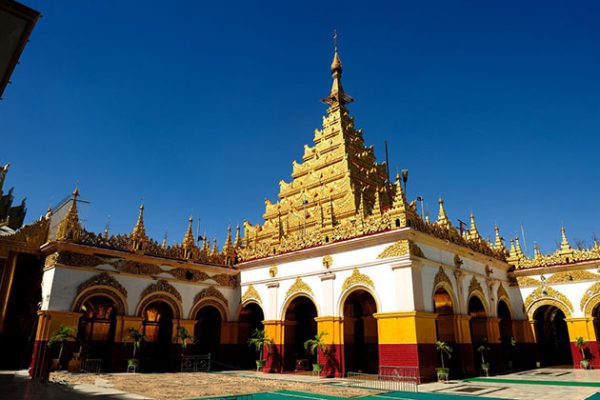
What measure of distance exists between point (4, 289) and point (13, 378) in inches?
254

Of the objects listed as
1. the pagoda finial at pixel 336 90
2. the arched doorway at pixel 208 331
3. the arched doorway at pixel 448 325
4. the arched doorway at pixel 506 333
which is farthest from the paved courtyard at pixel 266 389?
the pagoda finial at pixel 336 90

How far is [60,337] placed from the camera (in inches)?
639

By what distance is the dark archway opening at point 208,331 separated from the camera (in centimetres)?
2250

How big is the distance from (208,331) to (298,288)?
6.88 metres

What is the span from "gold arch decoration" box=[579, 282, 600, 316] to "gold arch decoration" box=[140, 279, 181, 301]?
2032cm

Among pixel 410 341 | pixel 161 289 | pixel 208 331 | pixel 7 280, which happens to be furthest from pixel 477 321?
pixel 7 280

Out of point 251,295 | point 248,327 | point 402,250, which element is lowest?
point 248,327

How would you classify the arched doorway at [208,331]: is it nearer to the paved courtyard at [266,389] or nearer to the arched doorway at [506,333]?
the paved courtyard at [266,389]

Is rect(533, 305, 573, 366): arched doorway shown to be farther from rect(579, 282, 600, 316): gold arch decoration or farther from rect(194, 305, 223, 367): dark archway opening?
rect(194, 305, 223, 367): dark archway opening

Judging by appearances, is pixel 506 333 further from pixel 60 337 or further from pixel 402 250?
pixel 60 337

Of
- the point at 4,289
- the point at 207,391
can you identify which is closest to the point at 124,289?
the point at 4,289

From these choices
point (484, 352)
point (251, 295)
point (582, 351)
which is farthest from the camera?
point (251, 295)

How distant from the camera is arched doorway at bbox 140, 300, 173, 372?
66.6 ft

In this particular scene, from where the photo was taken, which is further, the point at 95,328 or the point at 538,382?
the point at 95,328
